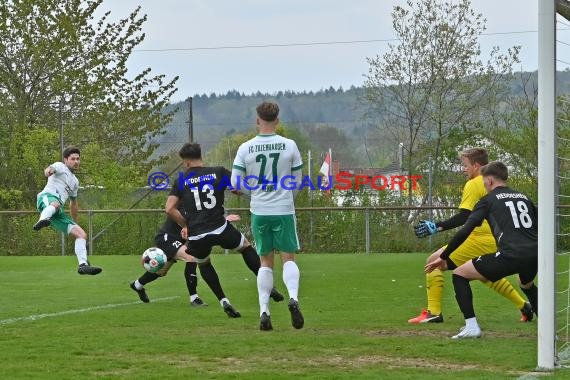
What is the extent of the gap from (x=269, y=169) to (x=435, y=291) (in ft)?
7.58

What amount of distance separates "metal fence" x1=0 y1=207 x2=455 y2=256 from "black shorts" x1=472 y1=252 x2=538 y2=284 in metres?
17.1

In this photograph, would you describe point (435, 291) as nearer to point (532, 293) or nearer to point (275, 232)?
point (532, 293)

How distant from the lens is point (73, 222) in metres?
13.6

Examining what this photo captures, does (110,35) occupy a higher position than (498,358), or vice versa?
(110,35)

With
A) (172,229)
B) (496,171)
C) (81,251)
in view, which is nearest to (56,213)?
(81,251)

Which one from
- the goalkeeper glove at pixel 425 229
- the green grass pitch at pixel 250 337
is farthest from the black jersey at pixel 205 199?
the goalkeeper glove at pixel 425 229

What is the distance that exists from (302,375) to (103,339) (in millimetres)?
2529

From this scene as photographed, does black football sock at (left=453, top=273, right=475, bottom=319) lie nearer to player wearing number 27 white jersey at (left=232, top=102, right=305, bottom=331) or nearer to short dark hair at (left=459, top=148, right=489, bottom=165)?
→ player wearing number 27 white jersey at (left=232, top=102, right=305, bottom=331)

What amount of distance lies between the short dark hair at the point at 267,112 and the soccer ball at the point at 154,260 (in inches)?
149

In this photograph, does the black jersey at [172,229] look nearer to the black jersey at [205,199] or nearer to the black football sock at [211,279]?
the black football sock at [211,279]

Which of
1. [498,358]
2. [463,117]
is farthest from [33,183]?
[498,358]

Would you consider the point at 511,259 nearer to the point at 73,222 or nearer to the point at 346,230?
the point at 73,222

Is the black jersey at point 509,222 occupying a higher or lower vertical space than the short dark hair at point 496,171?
lower

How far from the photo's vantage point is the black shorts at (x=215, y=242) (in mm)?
10492
